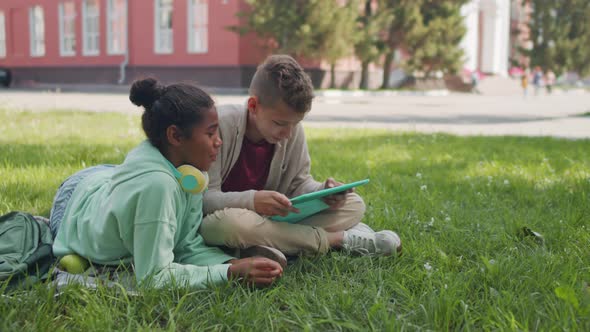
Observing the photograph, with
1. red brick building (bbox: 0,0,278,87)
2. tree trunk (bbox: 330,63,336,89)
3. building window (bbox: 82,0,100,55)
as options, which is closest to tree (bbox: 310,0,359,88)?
tree trunk (bbox: 330,63,336,89)

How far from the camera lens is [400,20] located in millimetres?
22547

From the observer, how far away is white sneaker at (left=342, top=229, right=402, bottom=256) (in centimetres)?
277

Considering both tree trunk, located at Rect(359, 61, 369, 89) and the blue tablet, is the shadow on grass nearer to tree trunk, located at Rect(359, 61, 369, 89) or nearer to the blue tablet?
the blue tablet

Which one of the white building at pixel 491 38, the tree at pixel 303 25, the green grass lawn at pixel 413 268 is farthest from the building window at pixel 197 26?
the green grass lawn at pixel 413 268

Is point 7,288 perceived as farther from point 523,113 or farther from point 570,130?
point 523,113

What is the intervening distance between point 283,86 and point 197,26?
20447 mm

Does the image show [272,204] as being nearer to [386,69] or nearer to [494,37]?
[386,69]

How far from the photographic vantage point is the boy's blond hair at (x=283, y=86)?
2.71 meters

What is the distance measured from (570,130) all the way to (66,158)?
24.7 feet

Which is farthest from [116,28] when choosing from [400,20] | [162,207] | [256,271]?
[256,271]

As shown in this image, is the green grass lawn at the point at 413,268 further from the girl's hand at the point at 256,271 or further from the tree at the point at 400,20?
the tree at the point at 400,20

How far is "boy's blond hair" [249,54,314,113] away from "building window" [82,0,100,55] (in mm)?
24295

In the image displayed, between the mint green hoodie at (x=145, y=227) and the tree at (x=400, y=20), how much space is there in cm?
2074

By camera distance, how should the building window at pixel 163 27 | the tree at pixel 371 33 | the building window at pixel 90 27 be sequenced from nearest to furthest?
1. the tree at pixel 371 33
2. the building window at pixel 163 27
3. the building window at pixel 90 27
